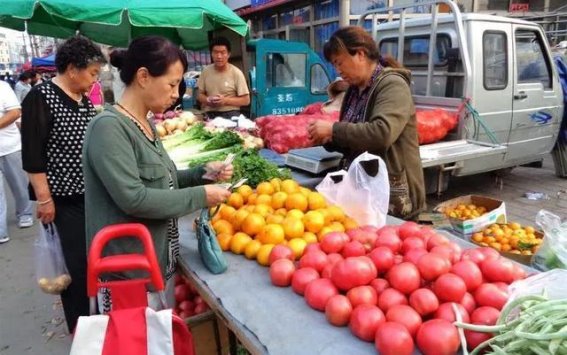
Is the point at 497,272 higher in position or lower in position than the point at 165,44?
lower

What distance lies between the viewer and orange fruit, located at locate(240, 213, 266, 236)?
2105 millimetres

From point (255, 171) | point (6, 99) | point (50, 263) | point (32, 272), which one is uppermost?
point (6, 99)

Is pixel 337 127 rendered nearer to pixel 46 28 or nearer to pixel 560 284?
pixel 560 284

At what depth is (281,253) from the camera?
6.10 ft

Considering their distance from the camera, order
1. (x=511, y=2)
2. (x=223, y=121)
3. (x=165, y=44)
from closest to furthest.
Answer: (x=165, y=44)
(x=223, y=121)
(x=511, y=2)

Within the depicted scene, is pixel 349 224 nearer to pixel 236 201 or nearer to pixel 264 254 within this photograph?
pixel 264 254

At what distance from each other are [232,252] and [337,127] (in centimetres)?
90

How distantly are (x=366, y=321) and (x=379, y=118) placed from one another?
1228 millimetres

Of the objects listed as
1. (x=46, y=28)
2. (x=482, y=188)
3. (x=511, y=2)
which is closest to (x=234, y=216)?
(x=482, y=188)

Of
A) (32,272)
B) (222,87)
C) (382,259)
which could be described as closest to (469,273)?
(382,259)

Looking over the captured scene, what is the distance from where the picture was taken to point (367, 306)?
1.43 metres

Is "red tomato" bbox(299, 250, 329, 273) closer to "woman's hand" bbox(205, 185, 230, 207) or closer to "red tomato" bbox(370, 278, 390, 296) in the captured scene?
"red tomato" bbox(370, 278, 390, 296)

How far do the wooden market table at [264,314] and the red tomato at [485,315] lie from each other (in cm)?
34

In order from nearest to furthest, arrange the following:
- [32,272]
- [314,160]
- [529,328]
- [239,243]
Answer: [529,328] < [239,243] < [314,160] < [32,272]
